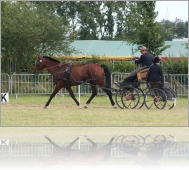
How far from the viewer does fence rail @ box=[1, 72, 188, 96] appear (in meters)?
27.1

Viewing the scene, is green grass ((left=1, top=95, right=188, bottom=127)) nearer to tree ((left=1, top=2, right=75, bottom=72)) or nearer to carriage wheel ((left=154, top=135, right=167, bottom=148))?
carriage wheel ((left=154, top=135, right=167, bottom=148))

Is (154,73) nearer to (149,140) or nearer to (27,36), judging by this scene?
(149,140)

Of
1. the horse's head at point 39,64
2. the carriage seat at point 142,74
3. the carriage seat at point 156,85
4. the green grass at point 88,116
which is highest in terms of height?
the horse's head at point 39,64

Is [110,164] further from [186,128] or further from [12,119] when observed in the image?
[12,119]

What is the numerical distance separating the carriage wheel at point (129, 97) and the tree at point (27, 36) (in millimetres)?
11878

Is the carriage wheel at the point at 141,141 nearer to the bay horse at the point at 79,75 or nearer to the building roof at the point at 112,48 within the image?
the bay horse at the point at 79,75

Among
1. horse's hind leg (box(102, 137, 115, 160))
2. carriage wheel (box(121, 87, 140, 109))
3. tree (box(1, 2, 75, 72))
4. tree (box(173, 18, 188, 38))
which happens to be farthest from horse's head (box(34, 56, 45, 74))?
tree (box(173, 18, 188, 38))

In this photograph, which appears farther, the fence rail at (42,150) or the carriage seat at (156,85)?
the carriage seat at (156,85)

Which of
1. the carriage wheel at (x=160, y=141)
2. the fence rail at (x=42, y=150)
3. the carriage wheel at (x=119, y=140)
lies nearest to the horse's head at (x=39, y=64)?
the carriage wheel at (x=119, y=140)

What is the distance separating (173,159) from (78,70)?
43.9 feet

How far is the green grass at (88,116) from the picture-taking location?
52.4 feet

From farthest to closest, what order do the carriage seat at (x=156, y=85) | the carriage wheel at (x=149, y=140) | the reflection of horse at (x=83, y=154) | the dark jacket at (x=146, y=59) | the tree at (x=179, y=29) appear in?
the tree at (x=179, y=29), the dark jacket at (x=146, y=59), the carriage seat at (x=156, y=85), the carriage wheel at (x=149, y=140), the reflection of horse at (x=83, y=154)

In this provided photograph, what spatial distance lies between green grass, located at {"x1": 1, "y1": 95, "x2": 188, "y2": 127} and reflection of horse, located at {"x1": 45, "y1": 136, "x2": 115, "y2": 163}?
534cm

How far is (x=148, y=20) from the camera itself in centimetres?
3484
